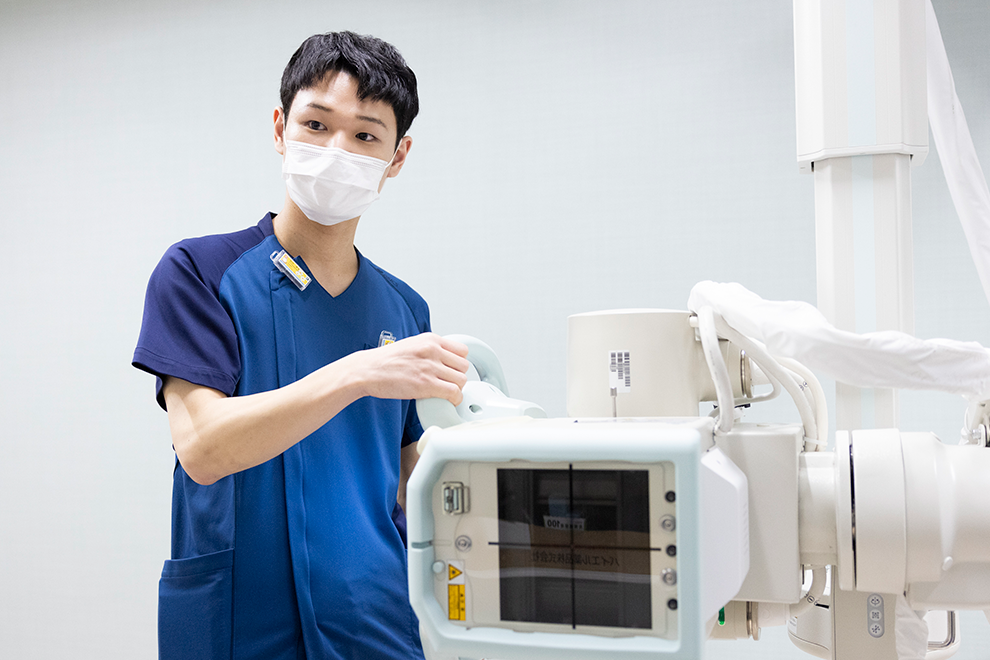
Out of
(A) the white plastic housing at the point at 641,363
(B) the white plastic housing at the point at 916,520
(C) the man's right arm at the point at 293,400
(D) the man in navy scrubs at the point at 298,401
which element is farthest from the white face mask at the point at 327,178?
(B) the white plastic housing at the point at 916,520

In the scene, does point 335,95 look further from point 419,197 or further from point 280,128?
point 419,197

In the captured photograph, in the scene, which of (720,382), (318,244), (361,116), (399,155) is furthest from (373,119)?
(720,382)

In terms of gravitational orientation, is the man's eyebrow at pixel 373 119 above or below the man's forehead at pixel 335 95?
below

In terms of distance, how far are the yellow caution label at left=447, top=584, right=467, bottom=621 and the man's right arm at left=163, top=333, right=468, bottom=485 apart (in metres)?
0.24

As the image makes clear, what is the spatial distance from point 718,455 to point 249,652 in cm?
76

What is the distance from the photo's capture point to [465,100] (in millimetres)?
2164

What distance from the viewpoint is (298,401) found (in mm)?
921

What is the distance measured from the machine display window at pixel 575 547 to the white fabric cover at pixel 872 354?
235mm

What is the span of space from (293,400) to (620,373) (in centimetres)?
42

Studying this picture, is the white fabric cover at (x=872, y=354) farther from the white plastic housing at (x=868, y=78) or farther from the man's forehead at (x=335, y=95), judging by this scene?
the man's forehead at (x=335, y=95)

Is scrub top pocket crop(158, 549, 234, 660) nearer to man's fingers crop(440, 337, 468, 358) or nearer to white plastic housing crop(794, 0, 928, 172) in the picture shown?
man's fingers crop(440, 337, 468, 358)

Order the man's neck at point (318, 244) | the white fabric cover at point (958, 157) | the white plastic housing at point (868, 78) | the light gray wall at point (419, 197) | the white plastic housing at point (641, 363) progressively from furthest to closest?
the light gray wall at point (419, 197) → the man's neck at point (318, 244) → the white fabric cover at point (958, 157) → the white plastic housing at point (868, 78) → the white plastic housing at point (641, 363)

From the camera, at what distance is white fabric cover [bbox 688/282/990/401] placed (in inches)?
28.7

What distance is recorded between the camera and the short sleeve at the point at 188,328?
1016 mm
